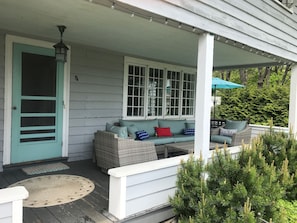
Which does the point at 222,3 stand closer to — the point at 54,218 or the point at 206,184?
the point at 206,184

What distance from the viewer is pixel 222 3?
3258mm

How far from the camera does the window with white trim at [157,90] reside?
5.70 meters

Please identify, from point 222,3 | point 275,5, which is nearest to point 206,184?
point 222,3

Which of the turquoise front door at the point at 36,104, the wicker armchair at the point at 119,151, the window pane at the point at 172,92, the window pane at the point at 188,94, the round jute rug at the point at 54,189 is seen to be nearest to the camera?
the round jute rug at the point at 54,189

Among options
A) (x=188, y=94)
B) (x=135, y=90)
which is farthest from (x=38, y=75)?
(x=188, y=94)

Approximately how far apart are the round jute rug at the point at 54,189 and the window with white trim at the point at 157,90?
2247 mm

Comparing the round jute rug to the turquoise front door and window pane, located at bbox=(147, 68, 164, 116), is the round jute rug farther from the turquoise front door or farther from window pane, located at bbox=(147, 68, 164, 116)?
window pane, located at bbox=(147, 68, 164, 116)

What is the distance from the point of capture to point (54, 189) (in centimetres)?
324

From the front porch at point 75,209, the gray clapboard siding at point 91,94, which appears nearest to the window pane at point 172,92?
the gray clapboard siding at point 91,94

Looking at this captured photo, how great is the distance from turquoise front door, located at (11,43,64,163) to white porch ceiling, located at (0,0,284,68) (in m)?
0.41

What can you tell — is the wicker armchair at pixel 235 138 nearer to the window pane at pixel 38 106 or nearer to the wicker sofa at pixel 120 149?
the wicker sofa at pixel 120 149

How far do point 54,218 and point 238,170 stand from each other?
1899 mm

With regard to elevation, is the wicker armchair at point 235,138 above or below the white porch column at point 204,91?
below

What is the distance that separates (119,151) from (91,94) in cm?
174
